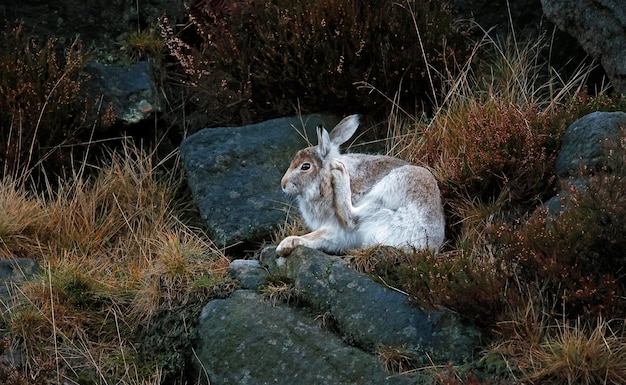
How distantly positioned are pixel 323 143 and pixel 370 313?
146cm

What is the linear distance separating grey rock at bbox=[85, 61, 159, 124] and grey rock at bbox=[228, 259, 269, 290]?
2.54 meters

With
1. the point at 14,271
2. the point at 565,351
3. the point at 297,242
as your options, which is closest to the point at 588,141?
the point at 565,351

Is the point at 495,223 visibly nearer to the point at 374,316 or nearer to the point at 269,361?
the point at 374,316

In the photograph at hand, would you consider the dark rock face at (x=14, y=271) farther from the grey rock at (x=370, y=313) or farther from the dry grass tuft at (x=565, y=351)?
the dry grass tuft at (x=565, y=351)

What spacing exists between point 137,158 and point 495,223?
342cm

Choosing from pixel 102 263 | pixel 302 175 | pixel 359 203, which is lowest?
pixel 102 263

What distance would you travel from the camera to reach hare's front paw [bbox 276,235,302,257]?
7723mm

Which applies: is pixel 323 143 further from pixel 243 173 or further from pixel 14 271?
pixel 14 271

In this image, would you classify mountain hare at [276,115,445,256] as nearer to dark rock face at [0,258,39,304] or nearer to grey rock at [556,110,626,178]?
grey rock at [556,110,626,178]

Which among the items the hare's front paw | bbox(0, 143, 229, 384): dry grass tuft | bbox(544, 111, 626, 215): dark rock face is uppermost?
bbox(544, 111, 626, 215): dark rock face

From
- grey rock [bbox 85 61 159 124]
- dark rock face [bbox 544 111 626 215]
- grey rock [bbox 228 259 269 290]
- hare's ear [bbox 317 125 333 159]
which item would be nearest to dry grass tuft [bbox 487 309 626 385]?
dark rock face [bbox 544 111 626 215]

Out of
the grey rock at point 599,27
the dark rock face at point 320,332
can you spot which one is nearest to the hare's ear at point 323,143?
the dark rock face at point 320,332

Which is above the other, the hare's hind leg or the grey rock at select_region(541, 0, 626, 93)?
the grey rock at select_region(541, 0, 626, 93)

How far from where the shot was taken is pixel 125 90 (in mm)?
10062
